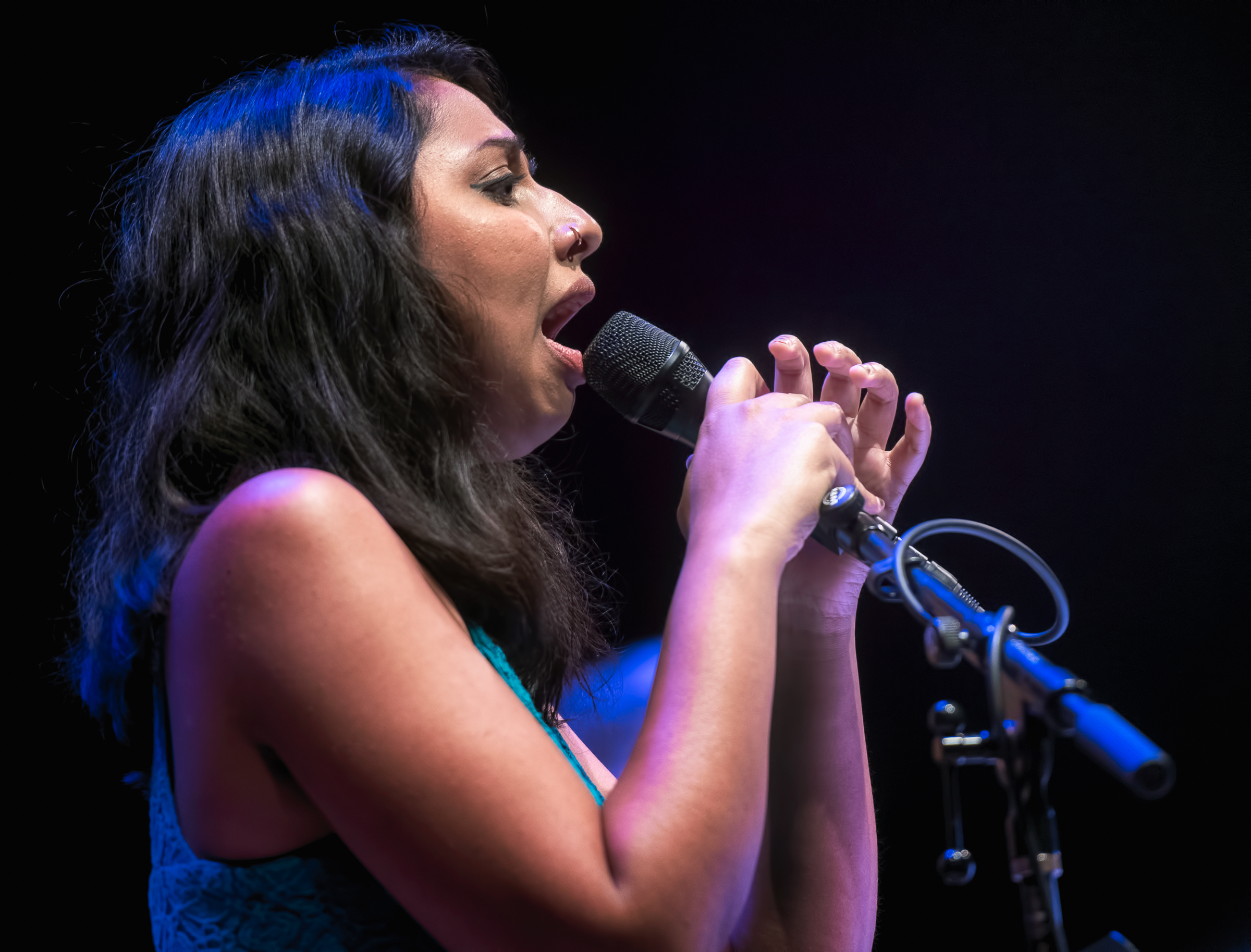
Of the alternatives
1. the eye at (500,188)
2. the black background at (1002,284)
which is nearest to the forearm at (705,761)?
the eye at (500,188)

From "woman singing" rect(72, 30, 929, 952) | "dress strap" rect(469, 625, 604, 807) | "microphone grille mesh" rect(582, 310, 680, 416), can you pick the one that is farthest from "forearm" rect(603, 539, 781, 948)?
"microphone grille mesh" rect(582, 310, 680, 416)

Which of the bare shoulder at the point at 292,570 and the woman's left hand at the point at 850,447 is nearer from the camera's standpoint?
the bare shoulder at the point at 292,570

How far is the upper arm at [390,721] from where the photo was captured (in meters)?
0.65

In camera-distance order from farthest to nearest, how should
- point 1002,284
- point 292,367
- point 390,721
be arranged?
point 1002,284 < point 292,367 < point 390,721

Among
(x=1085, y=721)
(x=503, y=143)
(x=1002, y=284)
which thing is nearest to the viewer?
(x=1085, y=721)

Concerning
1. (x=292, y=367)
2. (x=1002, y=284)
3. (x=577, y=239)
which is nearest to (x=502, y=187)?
(x=577, y=239)

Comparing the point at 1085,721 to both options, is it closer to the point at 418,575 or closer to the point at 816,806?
the point at 418,575

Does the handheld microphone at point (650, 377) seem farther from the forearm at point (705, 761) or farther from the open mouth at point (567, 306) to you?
the forearm at point (705, 761)

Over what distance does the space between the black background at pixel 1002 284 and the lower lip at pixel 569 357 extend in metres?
0.81

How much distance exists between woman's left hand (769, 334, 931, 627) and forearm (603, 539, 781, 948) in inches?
13.3

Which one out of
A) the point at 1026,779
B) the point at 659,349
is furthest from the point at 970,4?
the point at 1026,779

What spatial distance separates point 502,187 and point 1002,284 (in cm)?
133

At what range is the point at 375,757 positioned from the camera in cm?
66

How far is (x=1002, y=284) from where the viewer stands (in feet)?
6.63
